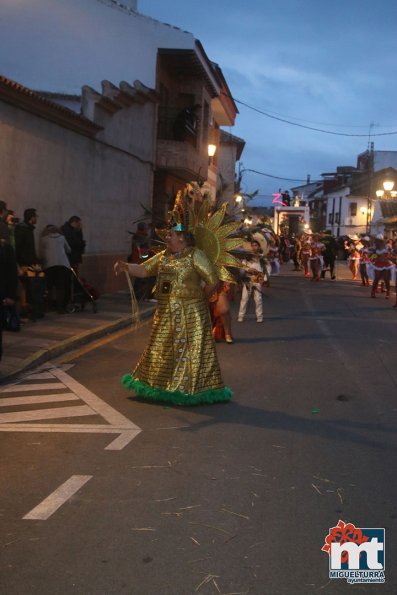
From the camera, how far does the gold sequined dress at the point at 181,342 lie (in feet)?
25.0

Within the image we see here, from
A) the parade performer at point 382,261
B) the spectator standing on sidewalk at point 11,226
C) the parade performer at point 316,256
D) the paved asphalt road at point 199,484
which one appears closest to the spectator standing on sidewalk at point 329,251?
the parade performer at point 316,256

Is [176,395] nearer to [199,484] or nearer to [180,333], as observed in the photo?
[180,333]

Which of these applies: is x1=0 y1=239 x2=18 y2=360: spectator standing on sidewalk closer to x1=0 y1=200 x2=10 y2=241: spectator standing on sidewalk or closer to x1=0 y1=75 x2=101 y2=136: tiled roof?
x1=0 y1=200 x2=10 y2=241: spectator standing on sidewalk

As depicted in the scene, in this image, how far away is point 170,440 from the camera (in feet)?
20.8

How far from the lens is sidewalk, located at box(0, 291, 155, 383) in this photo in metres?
10.00

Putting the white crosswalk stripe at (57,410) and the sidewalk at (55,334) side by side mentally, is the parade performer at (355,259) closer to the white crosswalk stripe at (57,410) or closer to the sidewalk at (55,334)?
the sidewalk at (55,334)

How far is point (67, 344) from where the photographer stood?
451 inches

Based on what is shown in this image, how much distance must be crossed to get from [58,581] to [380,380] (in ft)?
20.8

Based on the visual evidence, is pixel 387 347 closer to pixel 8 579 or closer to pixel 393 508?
pixel 393 508

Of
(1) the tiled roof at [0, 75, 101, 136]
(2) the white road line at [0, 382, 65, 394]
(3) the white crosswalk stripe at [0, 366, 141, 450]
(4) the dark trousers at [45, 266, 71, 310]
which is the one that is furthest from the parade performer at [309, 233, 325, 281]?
(2) the white road line at [0, 382, 65, 394]

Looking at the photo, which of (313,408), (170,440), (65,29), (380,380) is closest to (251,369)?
(380,380)

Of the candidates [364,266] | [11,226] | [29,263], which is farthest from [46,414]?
[364,266]

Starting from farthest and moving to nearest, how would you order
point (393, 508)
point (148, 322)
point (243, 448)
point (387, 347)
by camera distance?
1. point (148, 322)
2. point (387, 347)
3. point (243, 448)
4. point (393, 508)

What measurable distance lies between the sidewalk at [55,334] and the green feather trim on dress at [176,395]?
6.61 feet
